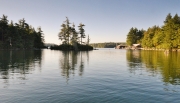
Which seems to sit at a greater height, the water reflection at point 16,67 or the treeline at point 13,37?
the treeline at point 13,37

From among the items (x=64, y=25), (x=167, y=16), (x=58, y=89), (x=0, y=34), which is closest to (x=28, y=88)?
(x=58, y=89)

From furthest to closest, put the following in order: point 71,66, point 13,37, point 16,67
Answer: point 13,37 → point 71,66 → point 16,67

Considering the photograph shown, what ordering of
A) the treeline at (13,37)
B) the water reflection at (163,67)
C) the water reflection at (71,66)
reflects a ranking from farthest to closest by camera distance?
the treeline at (13,37) < the water reflection at (71,66) < the water reflection at (163,67)

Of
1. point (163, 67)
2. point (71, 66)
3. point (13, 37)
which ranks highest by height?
point (13, 37)

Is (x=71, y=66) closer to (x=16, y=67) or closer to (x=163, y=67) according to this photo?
(x=16, y=67)

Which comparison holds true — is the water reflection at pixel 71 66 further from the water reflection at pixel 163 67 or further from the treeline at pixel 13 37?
the treeline at pixel 13 37

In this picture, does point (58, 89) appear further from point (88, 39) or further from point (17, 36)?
point (88, 39)

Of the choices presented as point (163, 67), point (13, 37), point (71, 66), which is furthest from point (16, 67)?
point (13, 37)

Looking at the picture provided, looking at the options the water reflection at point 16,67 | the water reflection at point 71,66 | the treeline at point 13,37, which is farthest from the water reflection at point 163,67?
the treeline at point 13,37

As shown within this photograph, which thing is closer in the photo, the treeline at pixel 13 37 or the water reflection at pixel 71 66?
the water reflection at pixel 71 66

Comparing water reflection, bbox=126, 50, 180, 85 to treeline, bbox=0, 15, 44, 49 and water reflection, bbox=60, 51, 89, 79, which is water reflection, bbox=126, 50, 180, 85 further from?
treeline, bbox=0, 15, 44, 49

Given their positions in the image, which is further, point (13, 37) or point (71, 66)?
point (13, 37)

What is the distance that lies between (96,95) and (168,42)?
103m

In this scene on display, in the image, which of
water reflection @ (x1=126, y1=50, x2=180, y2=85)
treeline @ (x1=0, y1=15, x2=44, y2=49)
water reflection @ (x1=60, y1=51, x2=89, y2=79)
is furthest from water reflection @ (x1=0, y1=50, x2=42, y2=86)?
treeline @ (x1=0, y1=15, x2=44, y2=49)
